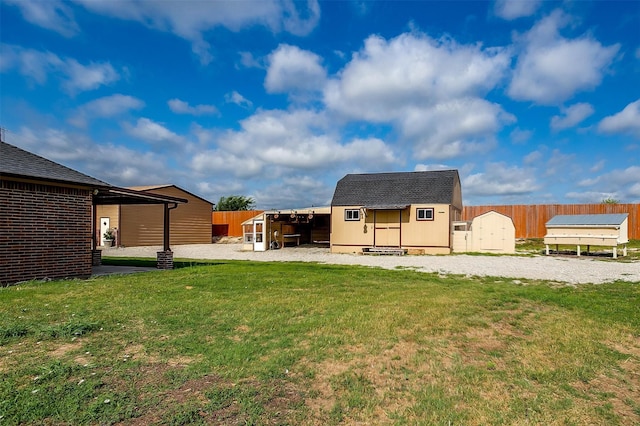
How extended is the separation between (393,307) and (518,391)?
3.25m

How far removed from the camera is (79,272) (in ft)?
35.0

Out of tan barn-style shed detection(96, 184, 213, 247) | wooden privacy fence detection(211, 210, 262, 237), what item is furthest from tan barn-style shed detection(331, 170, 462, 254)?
wooden privacy fence detection(211, 210, 262, 237)

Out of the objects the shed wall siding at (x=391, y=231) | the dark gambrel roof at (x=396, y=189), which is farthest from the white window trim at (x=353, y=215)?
the dark gambrel roof at (x=396, y=189)

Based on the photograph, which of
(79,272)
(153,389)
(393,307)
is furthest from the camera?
(79,272)

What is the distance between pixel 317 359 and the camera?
4.39 m

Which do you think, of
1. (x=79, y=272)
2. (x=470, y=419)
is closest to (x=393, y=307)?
(x=470, y=419)

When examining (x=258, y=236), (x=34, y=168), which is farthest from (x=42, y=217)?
(x=258, y=236)

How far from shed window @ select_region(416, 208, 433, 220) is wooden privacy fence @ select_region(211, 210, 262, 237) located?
664 inches

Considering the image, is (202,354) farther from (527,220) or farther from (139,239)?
(527,220)

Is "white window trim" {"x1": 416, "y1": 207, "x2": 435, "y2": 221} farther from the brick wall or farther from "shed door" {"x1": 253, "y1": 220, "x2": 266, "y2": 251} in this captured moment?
the brick wall

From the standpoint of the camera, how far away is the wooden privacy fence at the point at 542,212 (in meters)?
25.5

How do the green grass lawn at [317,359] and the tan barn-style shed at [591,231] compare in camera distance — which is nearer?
Answer: the green grass lawn at [317,359]

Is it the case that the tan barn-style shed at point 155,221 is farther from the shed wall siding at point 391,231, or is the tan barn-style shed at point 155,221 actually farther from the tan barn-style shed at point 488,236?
the tan barn-style shed at point 488,236

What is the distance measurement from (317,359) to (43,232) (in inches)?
→ 350
